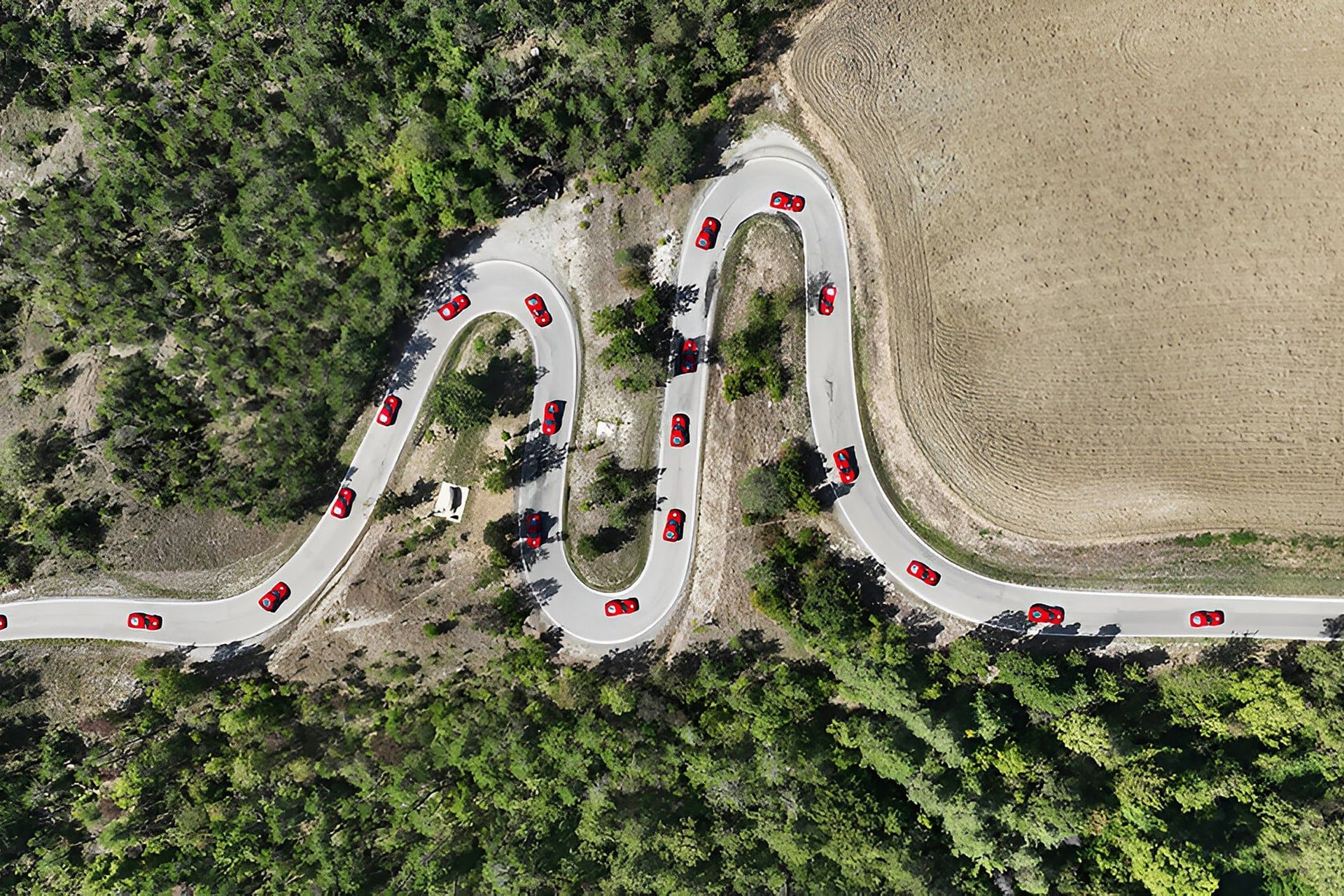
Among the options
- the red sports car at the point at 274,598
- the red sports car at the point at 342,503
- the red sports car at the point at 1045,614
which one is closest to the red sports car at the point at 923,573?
the red sports car at the point at 1045,614

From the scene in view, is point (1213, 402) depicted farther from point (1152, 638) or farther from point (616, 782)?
point (616, 782)

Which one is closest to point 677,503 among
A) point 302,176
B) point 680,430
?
point 680,430

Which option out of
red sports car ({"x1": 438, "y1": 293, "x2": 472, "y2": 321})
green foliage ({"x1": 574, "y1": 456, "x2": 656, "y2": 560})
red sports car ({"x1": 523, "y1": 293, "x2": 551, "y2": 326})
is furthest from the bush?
red sports car ({"x1": 438, "y1": 293, "x2": 472, "y2": 321})

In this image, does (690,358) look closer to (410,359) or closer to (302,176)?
(410,359)

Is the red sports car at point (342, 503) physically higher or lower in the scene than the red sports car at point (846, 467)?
lower

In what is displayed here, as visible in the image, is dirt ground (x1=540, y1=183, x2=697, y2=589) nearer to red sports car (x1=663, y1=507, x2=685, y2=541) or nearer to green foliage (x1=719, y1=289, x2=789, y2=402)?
red sports car (x1=663, y1=507, x2=685, y2=541)

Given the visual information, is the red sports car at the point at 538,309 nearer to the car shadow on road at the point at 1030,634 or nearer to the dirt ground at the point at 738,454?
the dirt ground at the point at 738,454
